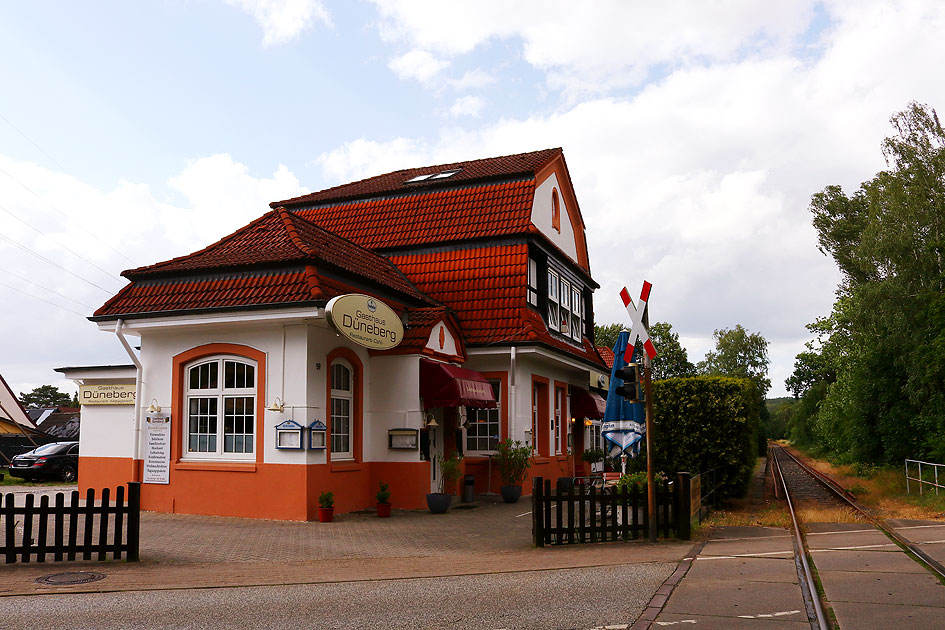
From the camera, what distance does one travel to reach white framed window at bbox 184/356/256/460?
622 inches

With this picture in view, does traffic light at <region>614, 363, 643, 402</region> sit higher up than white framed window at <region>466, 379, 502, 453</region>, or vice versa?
traffic light at <region>614, 363, 643, 402</region>

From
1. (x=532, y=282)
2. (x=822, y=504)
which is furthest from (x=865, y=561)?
(x=532, y=282)

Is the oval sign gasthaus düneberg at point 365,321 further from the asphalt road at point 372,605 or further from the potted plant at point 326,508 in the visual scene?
the asphalt road at point 372,605

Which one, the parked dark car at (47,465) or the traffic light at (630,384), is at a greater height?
Answer: the traffic light at (630,384)

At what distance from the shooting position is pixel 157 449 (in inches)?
640

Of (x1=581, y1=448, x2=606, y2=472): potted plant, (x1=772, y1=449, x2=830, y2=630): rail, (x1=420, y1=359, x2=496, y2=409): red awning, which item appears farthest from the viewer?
(x1=581, y1=448, x2=606, y2=472): potted plant

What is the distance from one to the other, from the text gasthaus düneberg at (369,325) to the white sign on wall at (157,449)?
433 cm

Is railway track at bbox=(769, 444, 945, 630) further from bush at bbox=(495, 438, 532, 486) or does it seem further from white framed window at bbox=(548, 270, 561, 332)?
white framed window at bbox=(548, 270, 561, 332)

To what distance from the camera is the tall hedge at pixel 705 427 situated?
58.3ft

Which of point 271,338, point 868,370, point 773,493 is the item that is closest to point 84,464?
point 271,338

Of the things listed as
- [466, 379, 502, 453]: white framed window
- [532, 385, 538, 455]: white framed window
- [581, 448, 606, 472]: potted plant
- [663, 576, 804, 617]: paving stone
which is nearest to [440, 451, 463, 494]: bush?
[466, 379, 502, 453]: white framed window

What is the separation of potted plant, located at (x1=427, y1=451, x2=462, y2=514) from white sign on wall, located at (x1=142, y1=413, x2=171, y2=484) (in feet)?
16.9

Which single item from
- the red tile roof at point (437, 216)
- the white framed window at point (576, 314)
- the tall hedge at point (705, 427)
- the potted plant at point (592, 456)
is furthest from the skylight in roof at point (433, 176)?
the tall hedge at point (705, 427)

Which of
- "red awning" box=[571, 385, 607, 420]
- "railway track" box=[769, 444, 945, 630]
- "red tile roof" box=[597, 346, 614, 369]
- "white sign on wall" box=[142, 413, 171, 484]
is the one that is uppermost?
"red tile roof" box=[597, 346, 614, 369]
